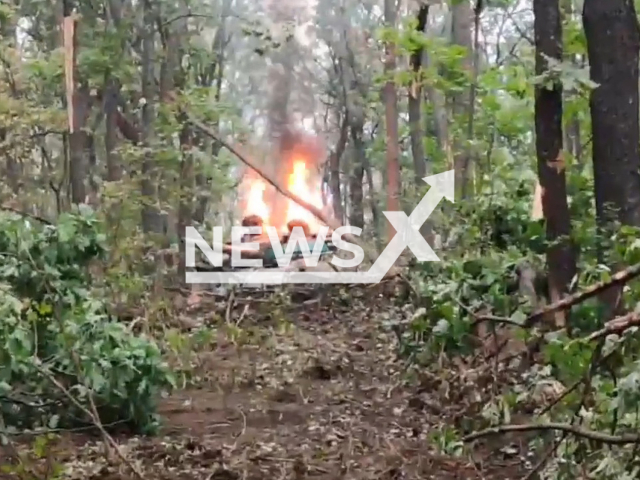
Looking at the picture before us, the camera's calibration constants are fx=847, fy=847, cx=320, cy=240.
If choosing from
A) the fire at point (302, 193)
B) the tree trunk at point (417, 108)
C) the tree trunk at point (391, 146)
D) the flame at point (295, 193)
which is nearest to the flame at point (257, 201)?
the flame at point (295, 193)

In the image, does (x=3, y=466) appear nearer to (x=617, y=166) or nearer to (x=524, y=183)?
(x=617, y=166)

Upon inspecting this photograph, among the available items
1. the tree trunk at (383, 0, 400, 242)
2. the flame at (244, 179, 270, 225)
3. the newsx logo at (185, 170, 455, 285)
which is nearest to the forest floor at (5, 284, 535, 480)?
the newsx logo at (185, 170, 455, 285)

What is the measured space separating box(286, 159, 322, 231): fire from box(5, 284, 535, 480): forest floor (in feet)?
14.2

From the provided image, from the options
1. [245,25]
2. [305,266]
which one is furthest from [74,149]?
[305,266]

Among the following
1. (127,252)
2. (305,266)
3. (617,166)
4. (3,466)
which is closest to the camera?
(3,466)

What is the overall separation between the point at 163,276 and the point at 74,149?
1.81m

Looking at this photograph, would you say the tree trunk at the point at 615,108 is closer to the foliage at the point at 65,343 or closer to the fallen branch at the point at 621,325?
the fallen branch at the point at 621,325

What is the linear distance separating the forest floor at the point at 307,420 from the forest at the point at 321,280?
3 centimetres

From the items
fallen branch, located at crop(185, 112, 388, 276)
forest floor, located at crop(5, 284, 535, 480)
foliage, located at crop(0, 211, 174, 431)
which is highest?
fallen branch, located at crop(185, 112, 388, 276)

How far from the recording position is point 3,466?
4.38 m

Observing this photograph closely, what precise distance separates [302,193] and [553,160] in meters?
8.97

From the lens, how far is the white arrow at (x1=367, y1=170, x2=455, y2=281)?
9187 mm

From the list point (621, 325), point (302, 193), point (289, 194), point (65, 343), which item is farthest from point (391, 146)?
point (621, 325)

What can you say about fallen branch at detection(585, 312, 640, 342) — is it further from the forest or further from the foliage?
the foliage
